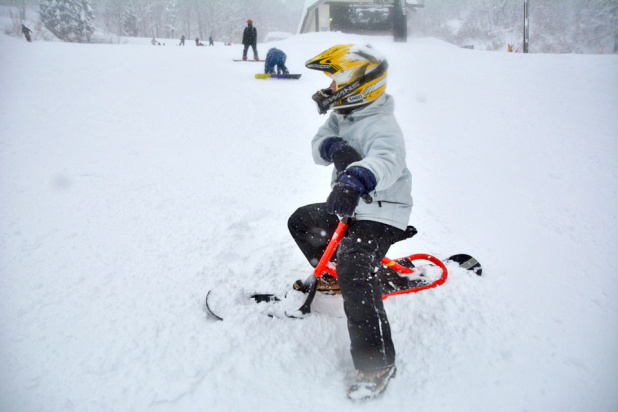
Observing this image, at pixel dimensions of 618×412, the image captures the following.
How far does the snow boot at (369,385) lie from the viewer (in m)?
1.68

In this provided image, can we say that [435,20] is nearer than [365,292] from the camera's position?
No

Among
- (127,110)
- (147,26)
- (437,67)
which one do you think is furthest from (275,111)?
(147,26)

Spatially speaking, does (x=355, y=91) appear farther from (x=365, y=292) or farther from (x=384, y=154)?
(x=365, y=292)

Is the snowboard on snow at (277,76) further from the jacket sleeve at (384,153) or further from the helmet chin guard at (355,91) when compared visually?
the jacket sleeve at (384,153)

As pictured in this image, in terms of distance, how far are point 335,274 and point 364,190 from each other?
33.4 inches

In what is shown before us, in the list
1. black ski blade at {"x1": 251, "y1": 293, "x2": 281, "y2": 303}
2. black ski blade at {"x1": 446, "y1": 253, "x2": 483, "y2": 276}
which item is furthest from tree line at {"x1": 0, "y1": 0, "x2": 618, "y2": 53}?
black ski blade at {"x1": 251, "y1": 293, "x2": 281, "y2": 303}

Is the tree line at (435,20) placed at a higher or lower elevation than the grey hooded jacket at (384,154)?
higher

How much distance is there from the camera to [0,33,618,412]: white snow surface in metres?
1.78

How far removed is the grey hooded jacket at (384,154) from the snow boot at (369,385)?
837 millimetres

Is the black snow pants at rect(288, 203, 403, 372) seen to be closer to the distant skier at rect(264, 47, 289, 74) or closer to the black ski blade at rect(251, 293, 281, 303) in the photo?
the black ski blade at rect(251, 293, 281, 303)

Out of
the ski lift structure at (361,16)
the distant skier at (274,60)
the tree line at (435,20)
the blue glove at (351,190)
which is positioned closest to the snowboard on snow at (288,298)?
the blue glove at (351,190)

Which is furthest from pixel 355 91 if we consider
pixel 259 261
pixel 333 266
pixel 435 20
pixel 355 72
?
pixel 435 20

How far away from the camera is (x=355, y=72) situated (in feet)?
6.36

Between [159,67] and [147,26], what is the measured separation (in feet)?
220
